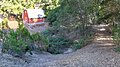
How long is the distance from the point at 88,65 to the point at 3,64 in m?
2.86

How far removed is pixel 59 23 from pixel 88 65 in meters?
8.74

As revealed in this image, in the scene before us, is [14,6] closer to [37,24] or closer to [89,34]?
[37,24]

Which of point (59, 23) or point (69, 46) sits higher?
point (59, 23)

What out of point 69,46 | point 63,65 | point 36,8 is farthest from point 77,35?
point 36,8

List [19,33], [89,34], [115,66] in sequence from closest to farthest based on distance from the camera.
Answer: [115,66] → [19,33] → [89,34]

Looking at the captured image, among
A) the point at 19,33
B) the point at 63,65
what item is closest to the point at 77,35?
the point at 19,33

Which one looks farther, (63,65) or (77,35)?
(77,35)

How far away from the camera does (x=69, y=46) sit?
17312 mm

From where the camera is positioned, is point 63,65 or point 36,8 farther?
point 36,8

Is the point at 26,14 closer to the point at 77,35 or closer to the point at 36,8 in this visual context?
the point at 36,8

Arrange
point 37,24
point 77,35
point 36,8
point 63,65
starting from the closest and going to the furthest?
point 63,65
point 77,35
point 37,24
point 36,8

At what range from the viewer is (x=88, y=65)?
9242 mm

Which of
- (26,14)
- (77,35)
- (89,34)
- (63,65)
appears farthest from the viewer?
(26,14)

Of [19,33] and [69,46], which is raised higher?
[19,33]
